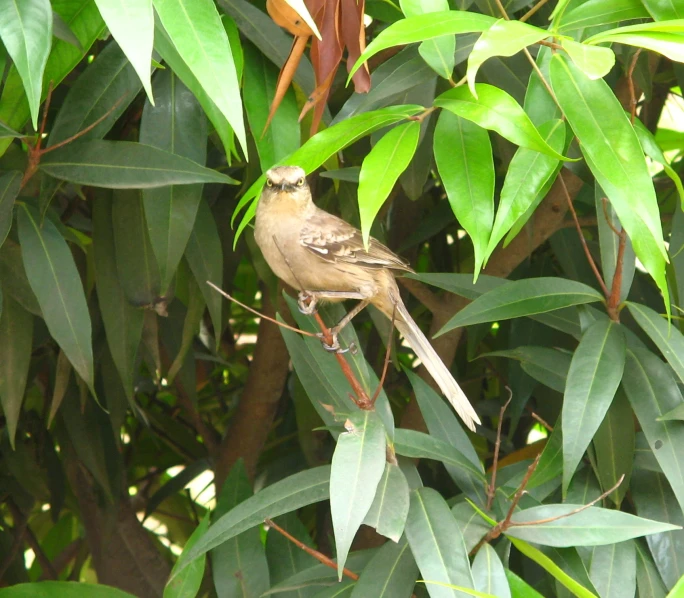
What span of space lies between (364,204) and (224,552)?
1115 mm

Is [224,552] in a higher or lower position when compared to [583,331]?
lower

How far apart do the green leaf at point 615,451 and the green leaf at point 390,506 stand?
53cm

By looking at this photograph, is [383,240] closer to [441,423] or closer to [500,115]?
[441,423]

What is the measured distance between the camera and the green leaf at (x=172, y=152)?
2141mm

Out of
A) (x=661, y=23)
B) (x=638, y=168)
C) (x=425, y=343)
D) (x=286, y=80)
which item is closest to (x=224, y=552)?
(x=425, y=343)

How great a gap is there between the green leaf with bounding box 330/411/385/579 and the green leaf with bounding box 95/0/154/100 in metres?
0.79

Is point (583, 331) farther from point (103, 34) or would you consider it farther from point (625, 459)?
point (103, 34)

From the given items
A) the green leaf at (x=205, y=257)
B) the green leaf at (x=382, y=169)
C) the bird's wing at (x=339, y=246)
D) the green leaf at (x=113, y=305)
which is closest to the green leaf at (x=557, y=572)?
the green leaf at (x=382, y=169)

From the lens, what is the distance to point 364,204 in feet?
5.39

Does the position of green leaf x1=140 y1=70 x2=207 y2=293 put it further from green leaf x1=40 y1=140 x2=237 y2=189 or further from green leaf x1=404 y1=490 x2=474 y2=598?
green leaf x1=404 y1=490 x2=474 y2=598

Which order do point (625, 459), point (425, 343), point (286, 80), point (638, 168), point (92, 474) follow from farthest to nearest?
point (92, 474)
point (425, 343)
point (625, 459)
point (286, 80)
point (638, 168)

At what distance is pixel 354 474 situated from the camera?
176 centimetres

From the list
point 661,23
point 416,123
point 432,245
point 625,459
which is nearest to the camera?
point 661,23

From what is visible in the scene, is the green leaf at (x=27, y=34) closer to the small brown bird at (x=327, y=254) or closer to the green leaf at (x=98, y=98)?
the green leaf at (x=98, y=98)
